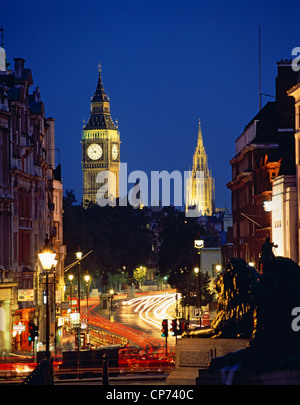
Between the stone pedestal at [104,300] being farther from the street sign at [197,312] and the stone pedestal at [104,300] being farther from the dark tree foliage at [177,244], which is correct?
the street sign at [197,312]

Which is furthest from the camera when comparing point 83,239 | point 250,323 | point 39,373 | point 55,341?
point 83,239

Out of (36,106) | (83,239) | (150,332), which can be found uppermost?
(36,106)

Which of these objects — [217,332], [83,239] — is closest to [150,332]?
[83,239]

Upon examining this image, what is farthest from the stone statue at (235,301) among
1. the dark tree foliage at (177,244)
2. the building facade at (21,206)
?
the dark tree foliage at (177,244)

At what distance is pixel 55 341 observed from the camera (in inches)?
2697

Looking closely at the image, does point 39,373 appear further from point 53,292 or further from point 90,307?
point 90,307

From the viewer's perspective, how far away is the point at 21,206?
6819 centimetres

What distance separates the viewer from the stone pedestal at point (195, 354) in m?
32.2

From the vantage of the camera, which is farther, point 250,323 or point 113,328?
point 113,328

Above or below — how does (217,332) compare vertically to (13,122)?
below

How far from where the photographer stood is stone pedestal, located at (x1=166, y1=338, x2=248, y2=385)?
32156mm

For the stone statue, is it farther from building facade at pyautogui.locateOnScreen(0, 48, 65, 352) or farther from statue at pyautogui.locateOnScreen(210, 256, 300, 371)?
building facade at pyautogui.locateOnScreen(0, 48, 65, 352)

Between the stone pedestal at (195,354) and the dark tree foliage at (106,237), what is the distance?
79668 mm
